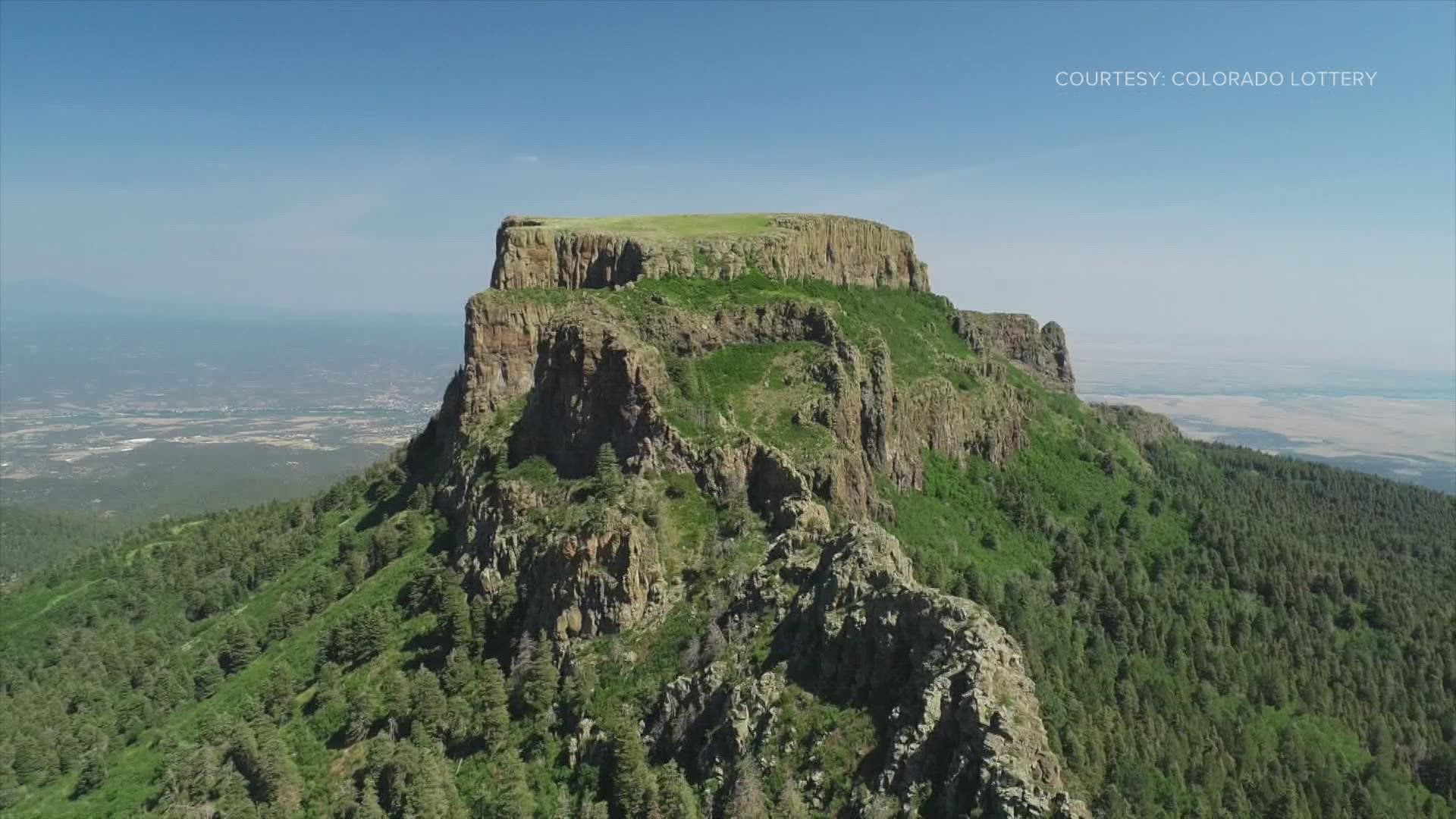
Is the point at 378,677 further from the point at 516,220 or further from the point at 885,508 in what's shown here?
the point at 516,220

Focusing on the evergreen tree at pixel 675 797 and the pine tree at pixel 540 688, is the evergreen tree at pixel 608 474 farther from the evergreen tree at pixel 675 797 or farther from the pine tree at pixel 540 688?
the evergreen tree at pixel 675 797

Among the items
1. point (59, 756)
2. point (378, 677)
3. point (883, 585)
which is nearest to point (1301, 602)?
point (883, 585)

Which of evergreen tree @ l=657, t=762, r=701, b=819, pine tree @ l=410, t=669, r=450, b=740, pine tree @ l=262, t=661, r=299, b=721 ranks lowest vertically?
pine tree @ l=262, t=661, r=299, b=721

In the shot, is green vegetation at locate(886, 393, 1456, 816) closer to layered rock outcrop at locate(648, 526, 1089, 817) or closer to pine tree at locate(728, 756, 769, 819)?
layered rock outcrop at locate(648, 526, 1089, 817)

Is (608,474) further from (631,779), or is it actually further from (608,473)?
(631,779)

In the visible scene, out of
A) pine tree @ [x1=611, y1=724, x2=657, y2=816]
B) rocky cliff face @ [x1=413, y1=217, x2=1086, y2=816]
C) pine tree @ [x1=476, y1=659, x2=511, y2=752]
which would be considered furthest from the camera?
pine tree @ [x1=476, y1=659, x2=511, y2=752]

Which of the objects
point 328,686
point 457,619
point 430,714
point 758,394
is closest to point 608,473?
point 457,619

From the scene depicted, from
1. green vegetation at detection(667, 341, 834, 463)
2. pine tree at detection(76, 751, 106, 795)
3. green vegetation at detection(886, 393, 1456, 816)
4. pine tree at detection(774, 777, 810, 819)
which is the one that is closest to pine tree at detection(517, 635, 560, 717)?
pine tree at detection(774, 777, 810, 819)

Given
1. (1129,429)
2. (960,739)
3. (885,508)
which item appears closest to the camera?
(960,739)
